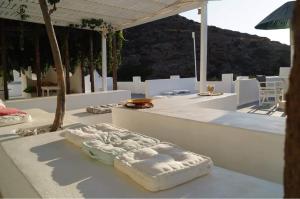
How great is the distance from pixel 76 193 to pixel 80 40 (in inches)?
382

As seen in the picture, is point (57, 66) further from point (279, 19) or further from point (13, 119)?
point (279, 19)

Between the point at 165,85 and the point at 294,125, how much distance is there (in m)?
10.9

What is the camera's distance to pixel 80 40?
10672mm

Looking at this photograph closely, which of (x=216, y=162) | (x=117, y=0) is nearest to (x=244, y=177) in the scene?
(x=216, y=162)

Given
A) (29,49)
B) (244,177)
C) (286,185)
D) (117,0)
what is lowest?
(244,177)

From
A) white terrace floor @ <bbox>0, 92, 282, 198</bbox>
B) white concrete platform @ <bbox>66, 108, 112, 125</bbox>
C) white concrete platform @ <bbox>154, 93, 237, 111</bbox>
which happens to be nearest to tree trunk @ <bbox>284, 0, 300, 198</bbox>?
white terrace floor @ <bbox>0, 92, 282, 198</bbox>

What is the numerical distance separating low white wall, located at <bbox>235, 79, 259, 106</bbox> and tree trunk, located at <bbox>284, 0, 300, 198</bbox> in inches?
310

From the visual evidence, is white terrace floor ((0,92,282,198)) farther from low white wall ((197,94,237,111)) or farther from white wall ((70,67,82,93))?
Answer: white wall ((70,67,82,93))

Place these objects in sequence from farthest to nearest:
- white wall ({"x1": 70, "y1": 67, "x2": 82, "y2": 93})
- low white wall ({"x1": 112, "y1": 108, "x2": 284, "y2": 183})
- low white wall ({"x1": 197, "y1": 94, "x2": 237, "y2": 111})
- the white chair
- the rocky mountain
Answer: the rocky mountain → white wall ({"x1": 70, "y1": 67, "x2": 82, "y2": 93}) → the white chair → low white wall ({"x1": 197, "y1": 94, "x2": 237, "y2": 111}) → low white wall ({"x1": 112, "y1": 108, "x2": 284, "y2": 183})

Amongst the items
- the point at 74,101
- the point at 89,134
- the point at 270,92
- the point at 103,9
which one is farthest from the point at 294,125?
the point at 270,92

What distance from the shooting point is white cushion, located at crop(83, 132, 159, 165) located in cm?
220

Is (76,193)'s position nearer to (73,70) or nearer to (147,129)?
(147,129)

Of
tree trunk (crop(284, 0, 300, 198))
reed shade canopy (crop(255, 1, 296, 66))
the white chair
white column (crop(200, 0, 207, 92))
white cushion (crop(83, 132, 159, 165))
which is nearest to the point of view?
tree trunk (crop(284, 0, 300, 198))

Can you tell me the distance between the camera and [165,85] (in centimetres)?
1173
